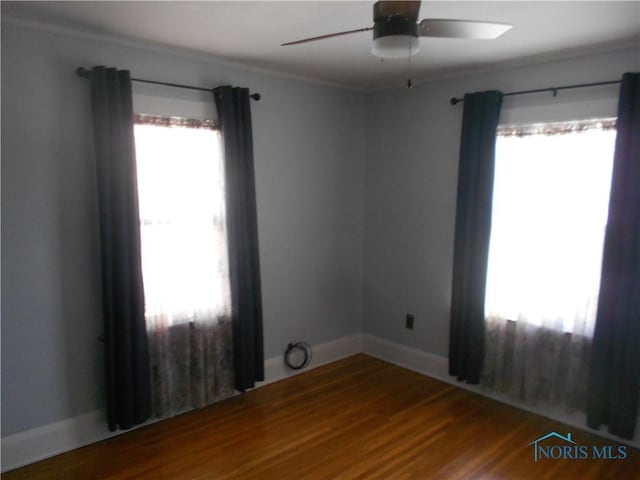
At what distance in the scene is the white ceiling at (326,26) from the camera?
217cm

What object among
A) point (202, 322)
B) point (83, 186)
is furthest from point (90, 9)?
point (202, 322)

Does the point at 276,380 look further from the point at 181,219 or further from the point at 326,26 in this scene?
the point at 326,26

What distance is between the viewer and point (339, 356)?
14.1ft

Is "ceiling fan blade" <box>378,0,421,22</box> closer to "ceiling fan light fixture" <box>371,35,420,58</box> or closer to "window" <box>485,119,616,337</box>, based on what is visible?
"ceiling fan light fixture" <box>371,35,420,58</box>

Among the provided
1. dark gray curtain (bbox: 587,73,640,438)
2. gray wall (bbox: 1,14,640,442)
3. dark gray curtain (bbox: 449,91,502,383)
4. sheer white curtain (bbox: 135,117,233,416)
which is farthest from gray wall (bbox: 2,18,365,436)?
dark gray curtain (bbox: 587,73,640,438)

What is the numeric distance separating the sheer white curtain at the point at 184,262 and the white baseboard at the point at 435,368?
1579mm

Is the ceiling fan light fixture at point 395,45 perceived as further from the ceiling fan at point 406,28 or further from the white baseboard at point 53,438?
the white baseboard at point 53,438

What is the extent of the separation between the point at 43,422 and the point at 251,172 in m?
2.02

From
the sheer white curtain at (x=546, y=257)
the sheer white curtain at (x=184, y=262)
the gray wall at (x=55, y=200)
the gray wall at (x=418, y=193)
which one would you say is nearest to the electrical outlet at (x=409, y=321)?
the gray wall at (x=418, y=193)

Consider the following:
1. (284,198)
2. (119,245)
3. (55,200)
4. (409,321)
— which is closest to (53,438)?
(119,245)

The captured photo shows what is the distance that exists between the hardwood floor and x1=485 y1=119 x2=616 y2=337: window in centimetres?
78

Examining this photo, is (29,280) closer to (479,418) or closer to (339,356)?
(339,356)

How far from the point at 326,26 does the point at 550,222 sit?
1.93 m

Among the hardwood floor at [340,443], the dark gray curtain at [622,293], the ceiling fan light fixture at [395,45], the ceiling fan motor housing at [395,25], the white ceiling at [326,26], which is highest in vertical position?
the white ceiling at [326,26]
